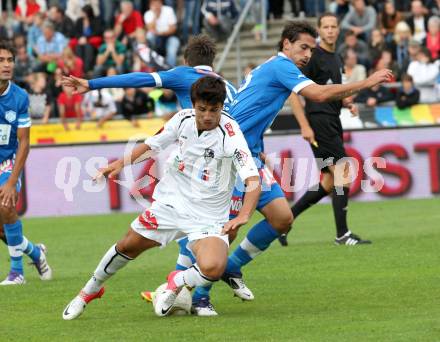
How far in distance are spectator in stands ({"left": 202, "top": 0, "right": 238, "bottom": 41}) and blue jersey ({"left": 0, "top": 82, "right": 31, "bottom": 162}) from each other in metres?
13.3

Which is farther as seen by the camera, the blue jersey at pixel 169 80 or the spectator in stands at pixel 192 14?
the spectator in stands at pixel 192 14

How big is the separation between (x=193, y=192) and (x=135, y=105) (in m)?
13.2

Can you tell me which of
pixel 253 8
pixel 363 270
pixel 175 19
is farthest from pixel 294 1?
pixel 363 270

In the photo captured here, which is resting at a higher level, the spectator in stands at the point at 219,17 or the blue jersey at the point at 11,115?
the blue jersey at the point at 11,115

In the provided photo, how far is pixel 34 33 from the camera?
25.8 metres

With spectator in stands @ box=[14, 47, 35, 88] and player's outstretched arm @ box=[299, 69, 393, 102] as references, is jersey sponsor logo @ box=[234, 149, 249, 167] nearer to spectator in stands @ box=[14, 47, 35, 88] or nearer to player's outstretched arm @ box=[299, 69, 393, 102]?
player's outstretched arm @ box=[299, 69, 393, 102]

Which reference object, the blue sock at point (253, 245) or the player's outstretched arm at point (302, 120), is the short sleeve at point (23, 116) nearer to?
the blue sock at point (253, 245)

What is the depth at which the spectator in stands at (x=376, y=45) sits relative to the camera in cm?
2198

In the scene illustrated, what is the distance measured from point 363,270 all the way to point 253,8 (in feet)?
49.0

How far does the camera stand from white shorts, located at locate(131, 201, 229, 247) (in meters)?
8.48

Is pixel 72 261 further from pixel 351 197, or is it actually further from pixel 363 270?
pixel 351 197

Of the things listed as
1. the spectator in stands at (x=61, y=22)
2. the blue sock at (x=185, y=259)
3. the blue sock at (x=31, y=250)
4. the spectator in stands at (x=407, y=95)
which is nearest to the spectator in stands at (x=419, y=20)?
the spectator in stands at (x=407, y=95)

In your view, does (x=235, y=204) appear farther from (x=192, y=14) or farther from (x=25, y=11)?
(x=25, y=11)

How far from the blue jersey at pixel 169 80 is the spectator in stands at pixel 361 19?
1338 cm
